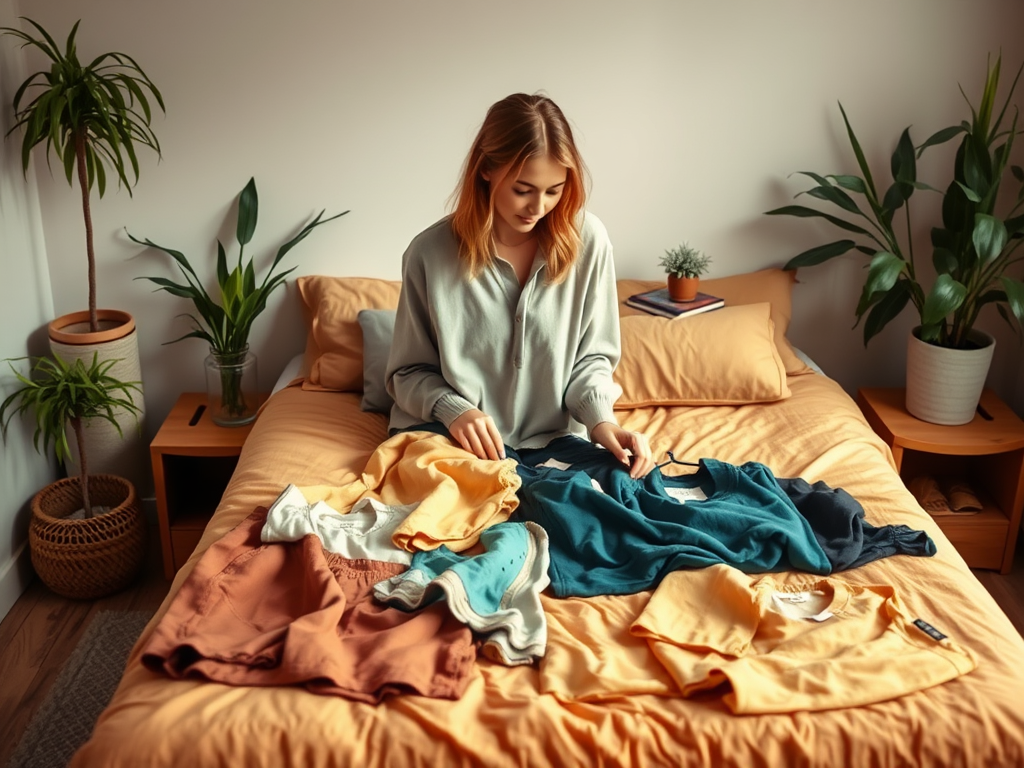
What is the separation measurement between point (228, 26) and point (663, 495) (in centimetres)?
170

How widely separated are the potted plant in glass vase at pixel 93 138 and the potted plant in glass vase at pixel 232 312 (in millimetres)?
186

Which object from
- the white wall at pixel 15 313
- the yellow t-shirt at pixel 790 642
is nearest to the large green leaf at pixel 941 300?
the yellow t-shirt at pixel 790 642

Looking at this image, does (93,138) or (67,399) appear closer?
(67,399)

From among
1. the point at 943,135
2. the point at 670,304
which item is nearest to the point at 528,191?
the point at 670,304

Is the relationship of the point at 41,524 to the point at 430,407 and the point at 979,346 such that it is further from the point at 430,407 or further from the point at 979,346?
the point at 979,346

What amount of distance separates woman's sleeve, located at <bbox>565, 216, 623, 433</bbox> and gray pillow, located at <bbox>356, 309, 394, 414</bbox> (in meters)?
0.53

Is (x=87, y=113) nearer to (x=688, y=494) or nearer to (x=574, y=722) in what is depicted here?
(x=688, y=494)

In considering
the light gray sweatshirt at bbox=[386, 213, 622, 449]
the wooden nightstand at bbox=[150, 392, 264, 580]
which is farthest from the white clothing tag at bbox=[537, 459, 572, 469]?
the wooden nightstand at bbox=[150, 392, 264, 580]

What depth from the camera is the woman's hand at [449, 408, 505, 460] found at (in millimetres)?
2088

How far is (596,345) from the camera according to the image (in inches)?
91.0

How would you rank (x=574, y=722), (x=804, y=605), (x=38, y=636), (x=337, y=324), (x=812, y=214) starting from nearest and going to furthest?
(x=574, y=722), (x=804, y=605), (x=38, y=636), (x=337, y=324), (x=812, y=214)

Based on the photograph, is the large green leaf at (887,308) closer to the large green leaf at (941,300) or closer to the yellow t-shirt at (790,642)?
the large green leaf at (941,300)

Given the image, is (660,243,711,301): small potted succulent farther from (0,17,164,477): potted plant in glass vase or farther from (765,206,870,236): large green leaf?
(0,17,164,477): potted plant in glass vase

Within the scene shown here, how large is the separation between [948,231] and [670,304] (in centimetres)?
77
